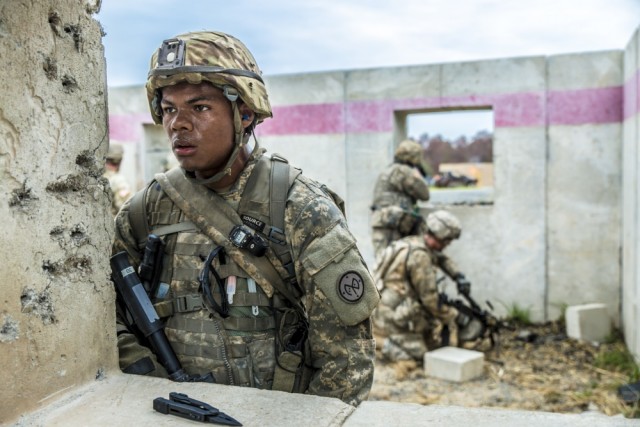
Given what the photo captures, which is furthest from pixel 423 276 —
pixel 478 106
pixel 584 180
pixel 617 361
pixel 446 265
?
pixel 478 106

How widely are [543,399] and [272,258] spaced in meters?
3.63

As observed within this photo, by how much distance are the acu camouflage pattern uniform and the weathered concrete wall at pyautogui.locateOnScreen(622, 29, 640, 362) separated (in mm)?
A: 1812

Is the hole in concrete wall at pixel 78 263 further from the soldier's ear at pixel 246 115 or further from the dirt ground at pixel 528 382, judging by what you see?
the dirt ground at pixel 528 382

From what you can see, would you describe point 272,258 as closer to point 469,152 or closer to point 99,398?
point 99,398

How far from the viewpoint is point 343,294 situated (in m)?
1.93

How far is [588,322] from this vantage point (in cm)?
650

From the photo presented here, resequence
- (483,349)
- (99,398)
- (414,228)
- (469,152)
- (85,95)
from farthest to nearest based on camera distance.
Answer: (469,152) → (414,228) → (483,349) → (85,95) → (99,398)

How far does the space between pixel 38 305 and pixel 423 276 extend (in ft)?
14.0

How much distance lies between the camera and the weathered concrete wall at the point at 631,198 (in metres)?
5.66

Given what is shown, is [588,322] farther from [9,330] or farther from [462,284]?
[9,330]

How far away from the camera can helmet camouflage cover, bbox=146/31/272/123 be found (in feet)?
6.46

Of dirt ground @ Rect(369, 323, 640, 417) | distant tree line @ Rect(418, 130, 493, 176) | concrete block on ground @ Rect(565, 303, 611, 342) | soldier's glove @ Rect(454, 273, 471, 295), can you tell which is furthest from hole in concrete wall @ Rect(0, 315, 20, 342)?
distant tree line @ Rect(418, 130, 493, 176)

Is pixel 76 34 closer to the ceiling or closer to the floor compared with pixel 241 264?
closer to the ceiling

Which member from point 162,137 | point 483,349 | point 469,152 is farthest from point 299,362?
point 469,152
